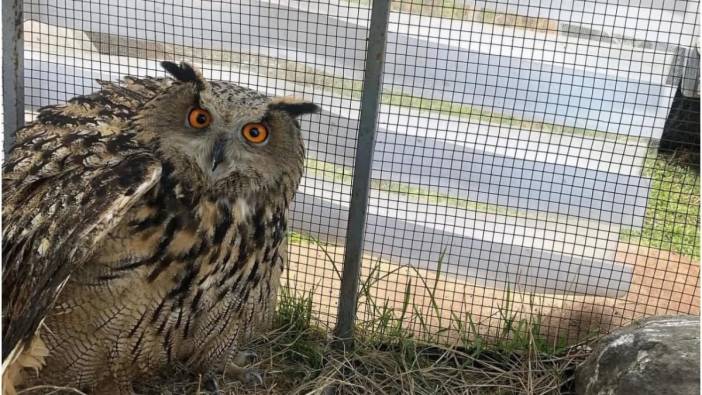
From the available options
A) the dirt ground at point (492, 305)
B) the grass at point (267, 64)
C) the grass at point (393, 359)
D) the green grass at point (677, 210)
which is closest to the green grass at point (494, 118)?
the grass at point (267, 64)

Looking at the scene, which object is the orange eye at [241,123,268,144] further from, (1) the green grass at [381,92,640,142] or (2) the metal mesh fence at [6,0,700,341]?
(1) the green grass at [381,92,640,142]

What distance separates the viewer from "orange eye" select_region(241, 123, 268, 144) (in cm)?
151

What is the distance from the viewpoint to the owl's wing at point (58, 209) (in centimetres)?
138

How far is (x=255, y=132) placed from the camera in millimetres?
1521

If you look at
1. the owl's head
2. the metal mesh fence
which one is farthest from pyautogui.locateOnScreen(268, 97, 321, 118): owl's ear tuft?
the metal mesh fence

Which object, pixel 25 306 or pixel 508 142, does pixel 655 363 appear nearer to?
pixel 508 142

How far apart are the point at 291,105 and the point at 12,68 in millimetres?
1099

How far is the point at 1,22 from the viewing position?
2.08 meters

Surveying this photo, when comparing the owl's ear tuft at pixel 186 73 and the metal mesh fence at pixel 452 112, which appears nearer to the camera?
the owl's ear tuft at pixel 186 73

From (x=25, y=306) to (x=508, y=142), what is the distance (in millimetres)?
1796

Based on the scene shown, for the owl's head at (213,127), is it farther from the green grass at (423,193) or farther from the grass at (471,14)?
the green grass at (423,193)

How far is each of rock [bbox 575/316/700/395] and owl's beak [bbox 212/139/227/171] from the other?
122cm

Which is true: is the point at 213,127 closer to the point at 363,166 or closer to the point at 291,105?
the point at 291,105

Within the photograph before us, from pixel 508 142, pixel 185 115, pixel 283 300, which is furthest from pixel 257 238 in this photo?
pixel 508 142
